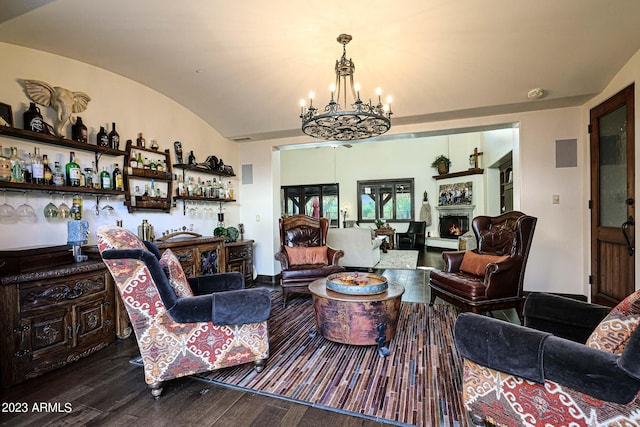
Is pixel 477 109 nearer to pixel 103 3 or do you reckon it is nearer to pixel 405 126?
pixel 405 126

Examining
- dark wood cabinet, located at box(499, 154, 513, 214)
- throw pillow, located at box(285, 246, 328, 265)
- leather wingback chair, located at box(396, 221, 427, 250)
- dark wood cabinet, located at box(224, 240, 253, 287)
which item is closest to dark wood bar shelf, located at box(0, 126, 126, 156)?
dark wood cabinet, located at box(224, 240, 253, 287)

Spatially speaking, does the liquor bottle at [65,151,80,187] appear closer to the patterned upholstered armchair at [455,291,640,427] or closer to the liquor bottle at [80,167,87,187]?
the liquor bottle at [80,167,87,187]

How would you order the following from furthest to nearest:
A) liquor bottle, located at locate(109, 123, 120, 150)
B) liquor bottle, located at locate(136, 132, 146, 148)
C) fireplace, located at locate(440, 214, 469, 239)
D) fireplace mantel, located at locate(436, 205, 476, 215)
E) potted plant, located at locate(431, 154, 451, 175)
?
potted plant, located at locate(431, 154, 451, 175) → fireplace, located at locate(440, 214, 469, 239) → fireplace mantel, located at locate(436, 205, 476, 215) → liquor bottle, located at locate(136, 132, 146, 148) → liquor bottle, located at locate(109, 123, 120, 150)

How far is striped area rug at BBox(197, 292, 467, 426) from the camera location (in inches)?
70.1

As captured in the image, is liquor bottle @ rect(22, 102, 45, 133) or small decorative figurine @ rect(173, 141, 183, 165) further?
small decorative figurine @ rect(173, 141, 183, 165)

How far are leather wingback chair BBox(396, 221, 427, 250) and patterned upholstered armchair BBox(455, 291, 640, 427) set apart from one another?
7.66 m

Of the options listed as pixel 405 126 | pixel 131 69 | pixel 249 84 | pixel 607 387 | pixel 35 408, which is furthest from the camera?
→ pixel 405 126

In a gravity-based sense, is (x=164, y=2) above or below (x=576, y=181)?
above

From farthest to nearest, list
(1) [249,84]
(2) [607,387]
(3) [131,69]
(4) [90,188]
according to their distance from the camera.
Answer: (1) [249,84], (3) [131,69], (4) [90,188], (2) [607,387]

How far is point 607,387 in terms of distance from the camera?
1120mm

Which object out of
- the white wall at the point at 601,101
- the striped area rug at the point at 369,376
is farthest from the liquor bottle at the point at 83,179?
the white wall at the point at 601,101

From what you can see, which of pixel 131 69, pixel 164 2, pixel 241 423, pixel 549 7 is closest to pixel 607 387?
pixel 241 423

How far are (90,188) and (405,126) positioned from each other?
3990 mm

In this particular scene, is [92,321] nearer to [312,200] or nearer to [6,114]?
[6,114]
